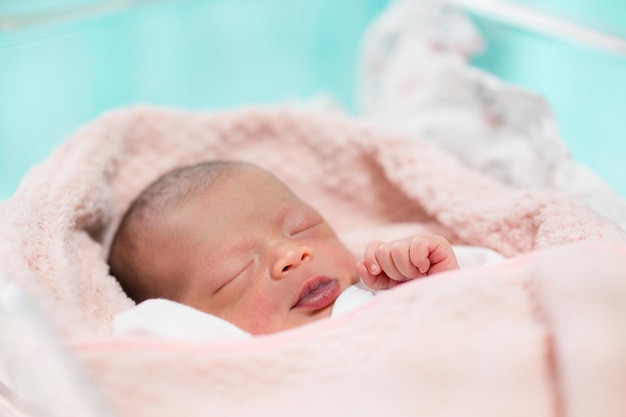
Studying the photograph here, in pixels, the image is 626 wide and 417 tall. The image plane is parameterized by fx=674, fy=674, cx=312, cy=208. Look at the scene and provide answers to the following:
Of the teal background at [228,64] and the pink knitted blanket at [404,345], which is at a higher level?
A: the teal background at [228,64]

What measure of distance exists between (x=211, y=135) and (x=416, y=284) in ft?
2.03

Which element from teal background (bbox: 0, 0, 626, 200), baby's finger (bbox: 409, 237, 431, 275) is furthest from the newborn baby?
teal background (bbox: 0, 0, 626, 200)

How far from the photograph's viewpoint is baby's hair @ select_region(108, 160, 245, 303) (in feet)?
3.13

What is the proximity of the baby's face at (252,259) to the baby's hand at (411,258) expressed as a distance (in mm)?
72

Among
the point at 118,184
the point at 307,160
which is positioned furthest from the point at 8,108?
the point at 307,160

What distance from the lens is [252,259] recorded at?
90 centimetres

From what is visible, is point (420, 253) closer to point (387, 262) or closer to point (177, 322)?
point (387, 262)

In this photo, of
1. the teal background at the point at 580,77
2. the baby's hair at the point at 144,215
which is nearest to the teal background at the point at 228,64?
the teal background at the point at 580,77

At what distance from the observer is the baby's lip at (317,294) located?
871 millimetres

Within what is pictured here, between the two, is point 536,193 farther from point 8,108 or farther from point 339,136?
point 8,108

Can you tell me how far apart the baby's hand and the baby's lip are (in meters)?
0.06

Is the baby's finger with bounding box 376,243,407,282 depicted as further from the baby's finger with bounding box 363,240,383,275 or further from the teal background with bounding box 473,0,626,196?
the teal background with bounding box 473,0,626,196

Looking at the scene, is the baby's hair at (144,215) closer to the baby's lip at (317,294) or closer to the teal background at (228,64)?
the baby's lip at (317,294)

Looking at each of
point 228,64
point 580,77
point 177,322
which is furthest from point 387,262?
point 228,64
